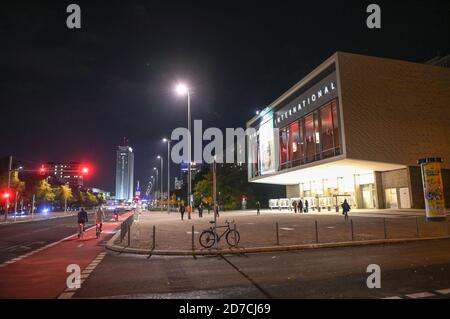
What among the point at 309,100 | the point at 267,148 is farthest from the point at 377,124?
the point at 267,148

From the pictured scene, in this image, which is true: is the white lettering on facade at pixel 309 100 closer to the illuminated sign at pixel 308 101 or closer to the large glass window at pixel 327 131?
the illuminated sign at pixel 308 101

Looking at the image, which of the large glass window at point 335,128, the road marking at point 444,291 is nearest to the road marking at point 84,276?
the road marking at point 444,291

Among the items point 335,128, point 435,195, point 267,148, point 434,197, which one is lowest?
point 434,197

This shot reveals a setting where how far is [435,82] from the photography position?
4569cm

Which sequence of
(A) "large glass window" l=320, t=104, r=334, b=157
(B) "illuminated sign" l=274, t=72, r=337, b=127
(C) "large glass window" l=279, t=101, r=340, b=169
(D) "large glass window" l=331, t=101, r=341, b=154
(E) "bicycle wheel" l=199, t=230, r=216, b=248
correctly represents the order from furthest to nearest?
(A) "large glass window" l=320, t=104, r=334, b=157, (C) "large glass window" l=279, t=101, r=340, b=169, (B) "illuminated sign" l=274, t=72, r=337, b=127, (D) "large glass window" l=331, t=101, r=341, b=154, (E) "bicycle wheel" l=199, t=230, r=216, b=248

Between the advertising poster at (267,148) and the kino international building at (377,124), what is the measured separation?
12552mm

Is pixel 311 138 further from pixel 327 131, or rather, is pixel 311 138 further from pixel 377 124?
pixel 377 124

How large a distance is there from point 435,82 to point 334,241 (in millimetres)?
39817

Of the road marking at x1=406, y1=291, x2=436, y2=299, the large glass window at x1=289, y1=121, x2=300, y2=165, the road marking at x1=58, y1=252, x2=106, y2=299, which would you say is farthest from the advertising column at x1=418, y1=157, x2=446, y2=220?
the large glass window at x1=289, y1=121, x2=300, y2=165

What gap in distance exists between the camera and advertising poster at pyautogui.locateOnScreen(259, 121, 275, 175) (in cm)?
6475

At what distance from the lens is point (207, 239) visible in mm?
14938

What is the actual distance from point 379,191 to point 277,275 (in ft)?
140

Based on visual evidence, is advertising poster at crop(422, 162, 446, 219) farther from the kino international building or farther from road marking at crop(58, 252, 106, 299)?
road marking at crop(58, 252, 106, 299)
